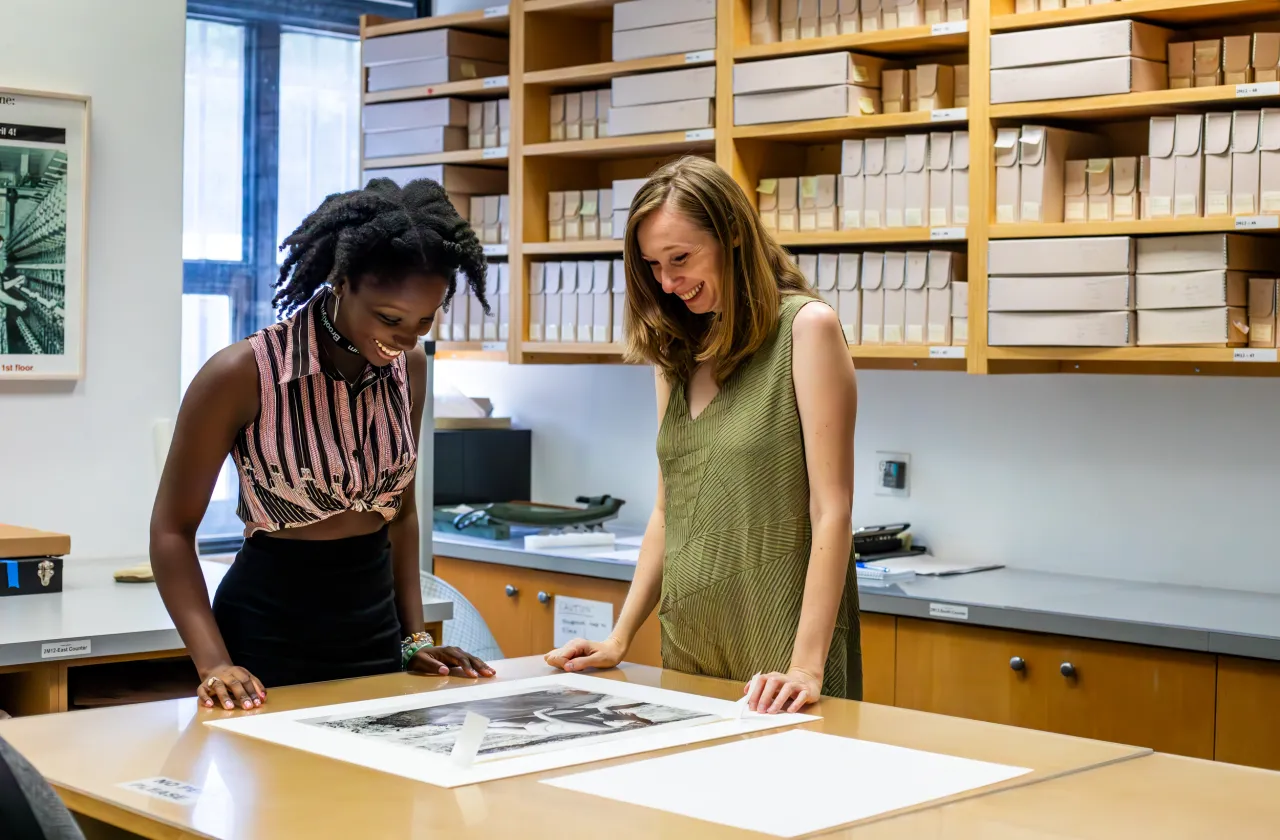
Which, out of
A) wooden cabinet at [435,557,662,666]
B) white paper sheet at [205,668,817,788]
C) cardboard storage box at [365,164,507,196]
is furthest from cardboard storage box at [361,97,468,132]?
white paper sheet at [205,668,817,788]

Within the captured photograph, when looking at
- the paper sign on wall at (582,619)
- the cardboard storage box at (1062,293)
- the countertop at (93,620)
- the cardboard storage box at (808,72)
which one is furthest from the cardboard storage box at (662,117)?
the countertop at (93,620)

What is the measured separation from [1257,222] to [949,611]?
1001 mm

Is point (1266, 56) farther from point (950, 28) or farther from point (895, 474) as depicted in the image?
point (895, 474)

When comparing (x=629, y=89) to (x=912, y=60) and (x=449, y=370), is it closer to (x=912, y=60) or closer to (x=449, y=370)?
(x=912, y=60)

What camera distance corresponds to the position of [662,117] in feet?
12.5

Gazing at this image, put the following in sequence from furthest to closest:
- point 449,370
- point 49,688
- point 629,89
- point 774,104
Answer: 1. point 449,370
2. point 629,89
3. point 774,104
4. point 49,688

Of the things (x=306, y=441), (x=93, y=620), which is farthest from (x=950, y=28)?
(x=93, y=620)

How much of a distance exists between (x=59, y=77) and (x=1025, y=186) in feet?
6.96

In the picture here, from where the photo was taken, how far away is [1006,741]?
5.16ft

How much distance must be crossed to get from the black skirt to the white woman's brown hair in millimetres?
501

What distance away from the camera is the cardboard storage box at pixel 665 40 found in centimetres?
374

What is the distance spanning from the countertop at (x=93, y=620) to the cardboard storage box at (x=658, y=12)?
1849mm

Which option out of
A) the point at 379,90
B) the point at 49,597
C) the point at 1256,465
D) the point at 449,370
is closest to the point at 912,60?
the point at 1256,465

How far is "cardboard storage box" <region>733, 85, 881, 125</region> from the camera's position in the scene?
3.48 meters
